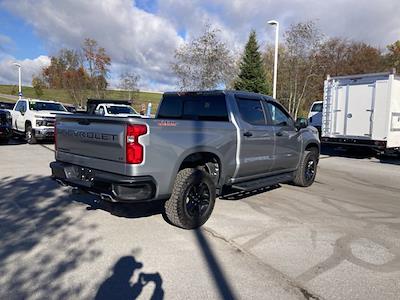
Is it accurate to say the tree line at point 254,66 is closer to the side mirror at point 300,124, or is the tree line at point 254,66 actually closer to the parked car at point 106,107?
the parked car at point 106,107

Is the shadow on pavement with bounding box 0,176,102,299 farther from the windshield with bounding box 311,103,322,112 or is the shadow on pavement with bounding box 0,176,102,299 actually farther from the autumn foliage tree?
the autumn foliage tree

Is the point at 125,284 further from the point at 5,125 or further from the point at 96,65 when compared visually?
the point at 96,65

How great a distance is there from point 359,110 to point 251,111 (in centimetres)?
808

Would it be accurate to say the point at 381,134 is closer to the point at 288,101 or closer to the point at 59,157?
the point at 59,157

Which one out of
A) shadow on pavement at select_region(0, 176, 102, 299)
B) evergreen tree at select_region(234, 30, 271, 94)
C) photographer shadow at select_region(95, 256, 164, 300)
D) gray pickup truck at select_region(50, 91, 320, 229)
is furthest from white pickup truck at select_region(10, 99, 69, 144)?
evergreen tree at select_region(234, 30, 271, 94)

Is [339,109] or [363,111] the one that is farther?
[339,109]


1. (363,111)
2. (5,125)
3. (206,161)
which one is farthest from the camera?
(5,125)

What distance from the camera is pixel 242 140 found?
5828 mm

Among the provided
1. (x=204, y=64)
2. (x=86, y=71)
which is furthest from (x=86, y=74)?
(x=204, y=64)

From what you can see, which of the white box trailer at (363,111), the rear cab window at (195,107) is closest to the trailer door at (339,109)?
the white box trailer at (363,111)

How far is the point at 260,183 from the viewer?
20.8ft

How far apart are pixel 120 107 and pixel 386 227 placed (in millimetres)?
15344

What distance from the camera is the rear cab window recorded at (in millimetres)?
5945

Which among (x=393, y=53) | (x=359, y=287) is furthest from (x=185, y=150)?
(x=393, y=53)
